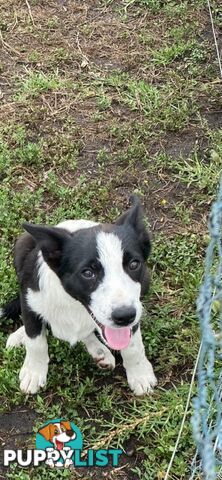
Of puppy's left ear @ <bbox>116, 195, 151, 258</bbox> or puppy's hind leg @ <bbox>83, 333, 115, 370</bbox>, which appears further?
puppy's hind leg @ <bbox>83, 333, 115, 370</bbox>

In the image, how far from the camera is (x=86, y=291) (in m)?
3.01

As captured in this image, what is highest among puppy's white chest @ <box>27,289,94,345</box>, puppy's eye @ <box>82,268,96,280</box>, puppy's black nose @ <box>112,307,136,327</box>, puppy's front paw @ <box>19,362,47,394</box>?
puppy's eye @ <box>82,268,96,280</box>

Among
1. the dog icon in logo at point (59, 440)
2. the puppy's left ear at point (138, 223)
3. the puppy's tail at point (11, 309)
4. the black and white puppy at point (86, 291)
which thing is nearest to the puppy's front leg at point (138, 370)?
the black and white puppy at point (86, 291)

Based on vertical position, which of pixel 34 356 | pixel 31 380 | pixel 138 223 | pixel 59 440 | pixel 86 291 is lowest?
pixel 59 440

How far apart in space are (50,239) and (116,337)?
52cm

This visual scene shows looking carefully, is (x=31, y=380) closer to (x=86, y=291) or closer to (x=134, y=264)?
(x=86, y=291)

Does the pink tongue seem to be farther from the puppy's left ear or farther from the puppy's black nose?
the puppy's left ear

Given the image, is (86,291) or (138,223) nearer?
(86,291)

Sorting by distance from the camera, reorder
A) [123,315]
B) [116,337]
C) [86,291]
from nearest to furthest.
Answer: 1. [123,315]
2. [86,291]
3. [116,337]

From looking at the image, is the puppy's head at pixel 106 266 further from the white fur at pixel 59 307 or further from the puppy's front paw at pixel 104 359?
the puppy's front paw at pixel 104 359

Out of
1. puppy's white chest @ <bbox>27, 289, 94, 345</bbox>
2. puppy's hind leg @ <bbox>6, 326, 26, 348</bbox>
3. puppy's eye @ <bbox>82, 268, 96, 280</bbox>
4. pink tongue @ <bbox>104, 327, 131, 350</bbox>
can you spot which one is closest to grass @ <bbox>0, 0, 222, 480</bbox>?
puppy's hind leg @ <bbox>6, 326, 26, 348</bbox>

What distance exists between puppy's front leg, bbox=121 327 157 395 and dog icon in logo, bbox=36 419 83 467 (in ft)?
1.16

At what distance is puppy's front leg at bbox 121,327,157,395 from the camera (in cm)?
348

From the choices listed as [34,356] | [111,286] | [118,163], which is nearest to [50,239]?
[111,286]
